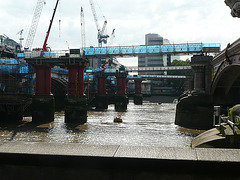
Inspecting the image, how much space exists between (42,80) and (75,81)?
18.5ft

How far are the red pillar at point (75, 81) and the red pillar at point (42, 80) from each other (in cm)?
401

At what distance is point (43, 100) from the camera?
36188 millimetres

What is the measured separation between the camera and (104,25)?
6102 inches

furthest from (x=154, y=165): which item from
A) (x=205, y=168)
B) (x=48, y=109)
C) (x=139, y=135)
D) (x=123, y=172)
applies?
(x=48, y=109)

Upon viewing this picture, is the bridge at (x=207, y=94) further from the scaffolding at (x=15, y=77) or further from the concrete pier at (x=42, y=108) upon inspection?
the scaffolding at (x=15, y=77)

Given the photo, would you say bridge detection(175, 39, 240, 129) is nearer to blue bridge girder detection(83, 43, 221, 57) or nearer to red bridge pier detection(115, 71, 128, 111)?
blue bridge girder detection(83, 43, 221, 57)

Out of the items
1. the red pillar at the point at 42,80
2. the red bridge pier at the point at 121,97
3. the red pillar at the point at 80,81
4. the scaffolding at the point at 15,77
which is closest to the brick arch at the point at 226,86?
the red pillar at the point at 80,81

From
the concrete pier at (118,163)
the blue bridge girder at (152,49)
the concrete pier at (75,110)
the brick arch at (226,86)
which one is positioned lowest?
the concrete pier at (75,110)

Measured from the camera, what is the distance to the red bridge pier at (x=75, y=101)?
34906 millimetres

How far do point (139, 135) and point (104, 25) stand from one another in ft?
451

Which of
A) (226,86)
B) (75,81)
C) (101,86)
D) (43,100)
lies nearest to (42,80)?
(43,100)

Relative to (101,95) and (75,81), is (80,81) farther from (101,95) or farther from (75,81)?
(101,95)

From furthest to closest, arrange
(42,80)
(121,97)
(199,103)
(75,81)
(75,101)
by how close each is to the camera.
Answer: (121,97) → (42,80) → (75,81) → (75,101) → (199,103)

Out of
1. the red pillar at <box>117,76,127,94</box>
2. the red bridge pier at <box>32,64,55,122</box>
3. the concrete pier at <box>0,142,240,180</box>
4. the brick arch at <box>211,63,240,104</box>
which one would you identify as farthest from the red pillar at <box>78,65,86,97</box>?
the concrete pier at <box>0,142,240,180</box>
